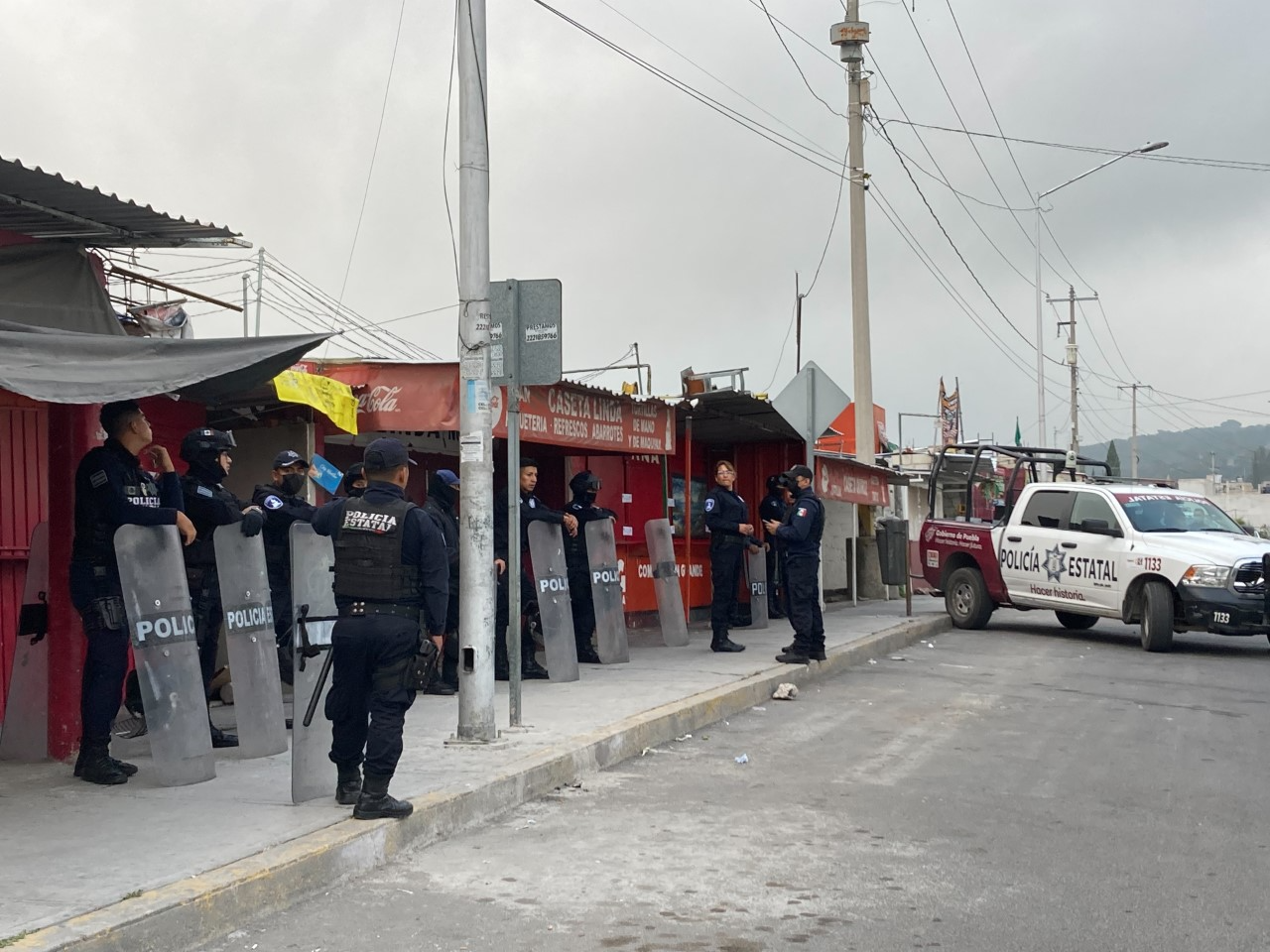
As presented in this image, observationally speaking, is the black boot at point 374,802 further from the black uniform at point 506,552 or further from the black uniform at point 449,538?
the black uniform at point 506,552

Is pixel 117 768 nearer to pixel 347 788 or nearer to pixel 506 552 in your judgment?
pixel 347 788

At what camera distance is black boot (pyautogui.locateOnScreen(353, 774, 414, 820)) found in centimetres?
574

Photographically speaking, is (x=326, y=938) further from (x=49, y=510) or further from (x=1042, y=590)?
(x=1042, y=590)

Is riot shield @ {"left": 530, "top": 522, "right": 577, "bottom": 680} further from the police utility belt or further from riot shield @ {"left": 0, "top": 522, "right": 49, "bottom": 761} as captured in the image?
the police utility belt

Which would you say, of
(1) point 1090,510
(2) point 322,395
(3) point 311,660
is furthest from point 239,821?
(1) point 1090,510

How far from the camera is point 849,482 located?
18.1 meters

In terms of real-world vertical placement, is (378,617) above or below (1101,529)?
below

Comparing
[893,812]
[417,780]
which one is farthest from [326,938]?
[893,812]

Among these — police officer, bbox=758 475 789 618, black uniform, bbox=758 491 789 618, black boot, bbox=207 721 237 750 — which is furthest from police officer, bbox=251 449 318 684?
black uniform, bbox=758 491 789 618

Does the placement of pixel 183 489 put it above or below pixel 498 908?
above

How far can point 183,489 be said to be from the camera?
7.53 m

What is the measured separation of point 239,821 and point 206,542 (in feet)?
8.25

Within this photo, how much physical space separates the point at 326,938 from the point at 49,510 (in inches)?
143

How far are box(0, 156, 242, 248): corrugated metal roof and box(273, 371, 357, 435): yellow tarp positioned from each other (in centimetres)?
164
